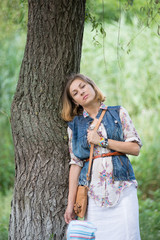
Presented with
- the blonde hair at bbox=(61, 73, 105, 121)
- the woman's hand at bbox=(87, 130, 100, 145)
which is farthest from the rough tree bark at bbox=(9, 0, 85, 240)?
the woman's hand at bbox=(87, 130, 100, 145)

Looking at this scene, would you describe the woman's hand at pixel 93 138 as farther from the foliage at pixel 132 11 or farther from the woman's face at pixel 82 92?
the foliage at pixel 132 11

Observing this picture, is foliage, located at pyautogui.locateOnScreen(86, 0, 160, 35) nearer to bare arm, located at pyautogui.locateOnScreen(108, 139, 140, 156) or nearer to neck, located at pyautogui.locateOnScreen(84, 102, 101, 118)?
neck, located at pyautogui.locateOnScreen(84, 102, 101, 118)

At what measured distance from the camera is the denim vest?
2.48 m

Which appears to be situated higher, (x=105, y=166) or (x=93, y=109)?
(x=93, y=109)

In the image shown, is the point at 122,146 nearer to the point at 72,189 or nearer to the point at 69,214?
the point at 72,189

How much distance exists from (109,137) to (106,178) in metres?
0.31

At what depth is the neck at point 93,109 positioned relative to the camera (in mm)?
2689

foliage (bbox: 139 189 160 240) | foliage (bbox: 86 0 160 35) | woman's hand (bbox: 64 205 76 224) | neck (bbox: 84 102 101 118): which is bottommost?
foliage (bbox: 139 189 160 240)

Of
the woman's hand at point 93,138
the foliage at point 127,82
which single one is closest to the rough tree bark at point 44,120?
the woman's hand at point 93,138

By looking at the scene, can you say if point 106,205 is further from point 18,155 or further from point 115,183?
point 18,155

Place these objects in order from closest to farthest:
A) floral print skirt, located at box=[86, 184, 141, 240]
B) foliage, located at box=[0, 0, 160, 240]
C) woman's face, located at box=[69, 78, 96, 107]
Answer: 1. floral print skirt, located at box=[86, 184, 141, 240]
2. woman's face, located at box=[69, 78, 96, 107]
3. foliage, located at box=[0, 0, 160, 240]

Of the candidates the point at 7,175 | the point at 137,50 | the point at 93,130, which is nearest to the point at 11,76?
the point at 7,175

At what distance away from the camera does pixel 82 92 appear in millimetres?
2629

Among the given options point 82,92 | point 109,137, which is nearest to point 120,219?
point 109,137
